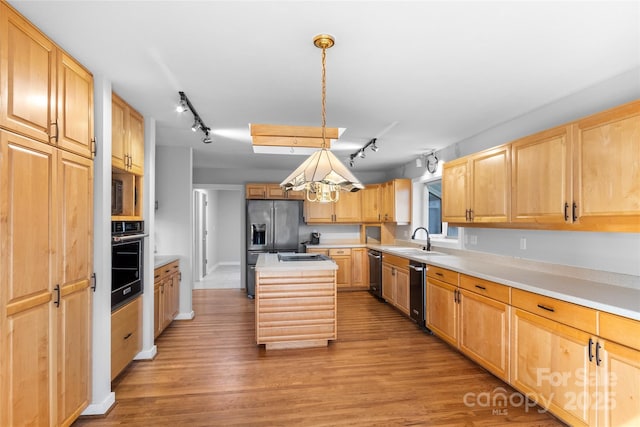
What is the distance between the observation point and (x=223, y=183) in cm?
644

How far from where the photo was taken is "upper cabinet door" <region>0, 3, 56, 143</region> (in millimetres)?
1573

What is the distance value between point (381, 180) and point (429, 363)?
15.3 ft

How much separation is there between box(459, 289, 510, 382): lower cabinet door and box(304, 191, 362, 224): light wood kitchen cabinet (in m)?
3.72

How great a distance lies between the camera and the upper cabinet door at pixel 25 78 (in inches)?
61.9

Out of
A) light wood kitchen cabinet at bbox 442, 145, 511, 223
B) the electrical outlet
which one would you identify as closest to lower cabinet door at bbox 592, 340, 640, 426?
light wood kitchen cabinet at bbox 442, 145, 511, 223

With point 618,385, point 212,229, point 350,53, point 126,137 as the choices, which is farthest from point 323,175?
point 212,229

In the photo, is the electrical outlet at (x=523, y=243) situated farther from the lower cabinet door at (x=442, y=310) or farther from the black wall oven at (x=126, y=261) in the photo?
the black wall oven at (x=126, y=261)

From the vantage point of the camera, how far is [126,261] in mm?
2838

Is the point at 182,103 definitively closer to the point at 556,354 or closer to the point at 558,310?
the point at 558,310

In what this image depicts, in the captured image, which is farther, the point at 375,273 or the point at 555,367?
the point at 375,273

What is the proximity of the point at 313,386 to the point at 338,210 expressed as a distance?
431 cm

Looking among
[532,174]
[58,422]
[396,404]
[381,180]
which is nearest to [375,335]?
[396,404]

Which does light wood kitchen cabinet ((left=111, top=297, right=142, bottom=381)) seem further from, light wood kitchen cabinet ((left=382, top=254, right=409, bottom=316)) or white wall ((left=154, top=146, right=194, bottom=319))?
light wood kitchen cabinet ((left=382, top=254, right=409, bottom=316))

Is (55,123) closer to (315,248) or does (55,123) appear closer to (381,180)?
(315,248)
